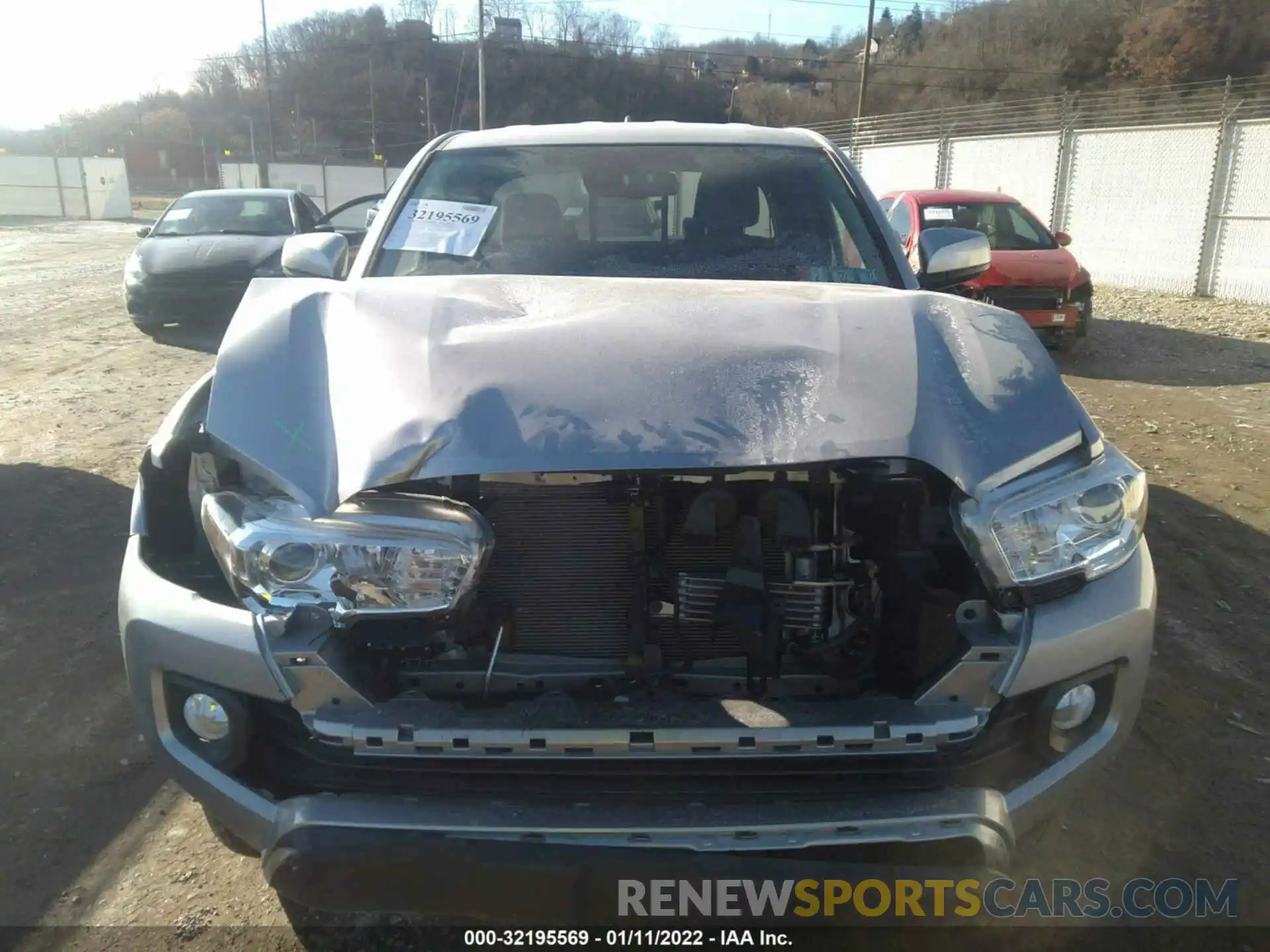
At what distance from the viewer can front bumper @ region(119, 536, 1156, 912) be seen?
68.8 inches

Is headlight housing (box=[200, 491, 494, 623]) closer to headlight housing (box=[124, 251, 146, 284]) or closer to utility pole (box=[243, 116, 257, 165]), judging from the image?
headlight housing (box=[124, 251, 146, 284])

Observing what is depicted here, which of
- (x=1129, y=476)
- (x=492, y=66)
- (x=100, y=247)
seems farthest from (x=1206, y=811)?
(x=492, y=66)

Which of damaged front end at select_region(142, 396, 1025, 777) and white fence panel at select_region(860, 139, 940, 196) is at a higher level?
white fence panel at select_region(860, 139, 940, 196)

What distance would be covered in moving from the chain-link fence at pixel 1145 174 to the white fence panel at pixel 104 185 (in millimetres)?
28337

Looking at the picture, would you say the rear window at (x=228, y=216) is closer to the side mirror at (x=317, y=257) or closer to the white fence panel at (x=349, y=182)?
the side mirror at (x=317, y=257)

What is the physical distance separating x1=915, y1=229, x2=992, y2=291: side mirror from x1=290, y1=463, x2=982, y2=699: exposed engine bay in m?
1.57

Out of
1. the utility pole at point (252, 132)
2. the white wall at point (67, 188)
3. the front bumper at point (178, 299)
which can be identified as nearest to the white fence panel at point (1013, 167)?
the front bumper at point (178, 299)

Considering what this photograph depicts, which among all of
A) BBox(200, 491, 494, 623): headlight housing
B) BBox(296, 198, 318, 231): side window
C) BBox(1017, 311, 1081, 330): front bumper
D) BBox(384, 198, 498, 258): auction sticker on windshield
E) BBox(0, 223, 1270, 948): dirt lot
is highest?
BBox(384, 198, 498, 258): auction sticker on windshield

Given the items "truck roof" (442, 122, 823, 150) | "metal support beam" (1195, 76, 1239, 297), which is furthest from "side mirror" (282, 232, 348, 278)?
"metal support beam" (1195, 76, 1239, 297)

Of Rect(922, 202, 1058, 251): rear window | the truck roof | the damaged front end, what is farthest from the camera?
Rect(922, 202, 1058, 251): rear window

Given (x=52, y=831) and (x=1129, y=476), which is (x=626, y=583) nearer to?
(x=1129, y=476)

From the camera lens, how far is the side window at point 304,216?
11164 mm

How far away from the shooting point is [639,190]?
3338 millimetres

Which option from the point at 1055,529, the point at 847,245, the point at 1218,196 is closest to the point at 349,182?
the point at 1218,196
